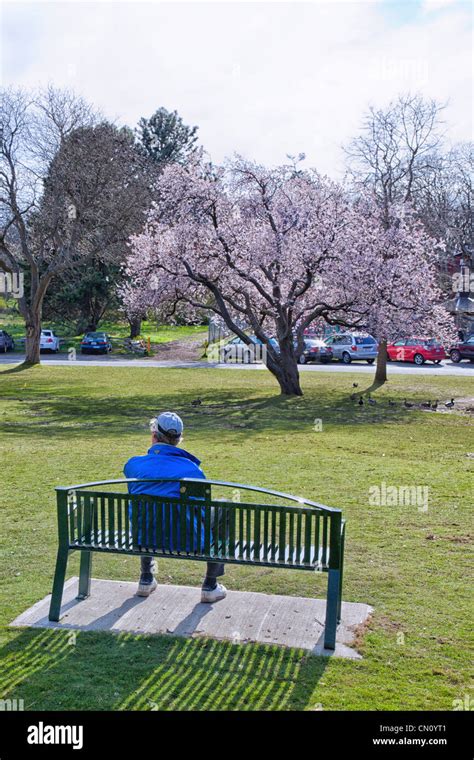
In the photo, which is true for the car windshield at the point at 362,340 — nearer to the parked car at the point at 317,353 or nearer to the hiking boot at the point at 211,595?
the parked car at the point at 317,353

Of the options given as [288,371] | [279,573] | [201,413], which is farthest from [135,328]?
[279,573]

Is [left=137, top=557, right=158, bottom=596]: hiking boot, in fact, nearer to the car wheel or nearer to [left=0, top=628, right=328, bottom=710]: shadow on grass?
[left=0, top=628, right=328, bottom=710]: shadow on grass

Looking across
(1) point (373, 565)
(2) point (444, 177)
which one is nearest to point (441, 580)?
(1) point (373, 565)

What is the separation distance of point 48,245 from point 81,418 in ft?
69.9

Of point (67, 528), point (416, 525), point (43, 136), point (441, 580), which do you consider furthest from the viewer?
point (43, 136)

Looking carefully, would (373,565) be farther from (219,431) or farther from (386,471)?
(219,431)

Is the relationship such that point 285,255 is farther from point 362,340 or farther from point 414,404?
point 362,340

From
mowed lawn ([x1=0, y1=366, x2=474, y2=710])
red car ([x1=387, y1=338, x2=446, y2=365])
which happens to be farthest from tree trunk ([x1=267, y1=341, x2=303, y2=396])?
red car ([x1=387, y1=338, x2=446, y2=365])

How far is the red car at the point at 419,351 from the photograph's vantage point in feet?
129

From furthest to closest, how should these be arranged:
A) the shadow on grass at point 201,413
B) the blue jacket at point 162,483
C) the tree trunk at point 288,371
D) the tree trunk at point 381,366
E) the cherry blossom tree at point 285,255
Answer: the tree trunk at point 381,366
the tree trunk at point 288,371
the cherry blossom tree at point 285,255
the shadow on grass at point 201,413
the blue jacket at point 162,483

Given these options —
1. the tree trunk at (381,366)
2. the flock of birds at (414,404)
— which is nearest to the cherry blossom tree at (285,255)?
the flock of birds at (414,404)

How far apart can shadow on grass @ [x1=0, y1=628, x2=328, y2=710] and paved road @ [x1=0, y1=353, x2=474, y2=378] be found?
29.0 meters

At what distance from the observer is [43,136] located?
35.2 m
